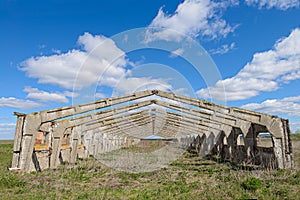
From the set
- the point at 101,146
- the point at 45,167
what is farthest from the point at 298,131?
the point at 45,167

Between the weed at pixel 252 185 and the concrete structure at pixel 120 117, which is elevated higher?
the concrete structure at pixel 120 117

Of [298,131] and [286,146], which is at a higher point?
[298,131]

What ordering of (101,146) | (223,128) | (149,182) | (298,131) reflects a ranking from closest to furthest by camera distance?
1. (149,182)
2. (223,128)
3. (101,146)
4. (298,131)

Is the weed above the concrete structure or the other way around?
the other way around

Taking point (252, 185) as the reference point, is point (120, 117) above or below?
above

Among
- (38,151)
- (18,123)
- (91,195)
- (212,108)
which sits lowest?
(91,195)

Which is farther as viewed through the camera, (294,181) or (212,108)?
(212,108)

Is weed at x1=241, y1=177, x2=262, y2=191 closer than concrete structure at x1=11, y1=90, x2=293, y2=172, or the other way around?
weed at x1=241, y1=177, x2=262, y2=191

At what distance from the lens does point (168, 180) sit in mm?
9273

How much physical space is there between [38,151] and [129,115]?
10.2 m

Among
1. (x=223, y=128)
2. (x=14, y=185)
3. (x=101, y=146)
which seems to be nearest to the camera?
(x=14, y=185)

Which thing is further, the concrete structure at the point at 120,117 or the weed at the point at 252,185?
the concrete structure at the point at 120,117

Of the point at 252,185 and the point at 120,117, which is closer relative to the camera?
the point at 252,185

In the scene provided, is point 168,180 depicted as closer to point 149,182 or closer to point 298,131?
point 149,182
